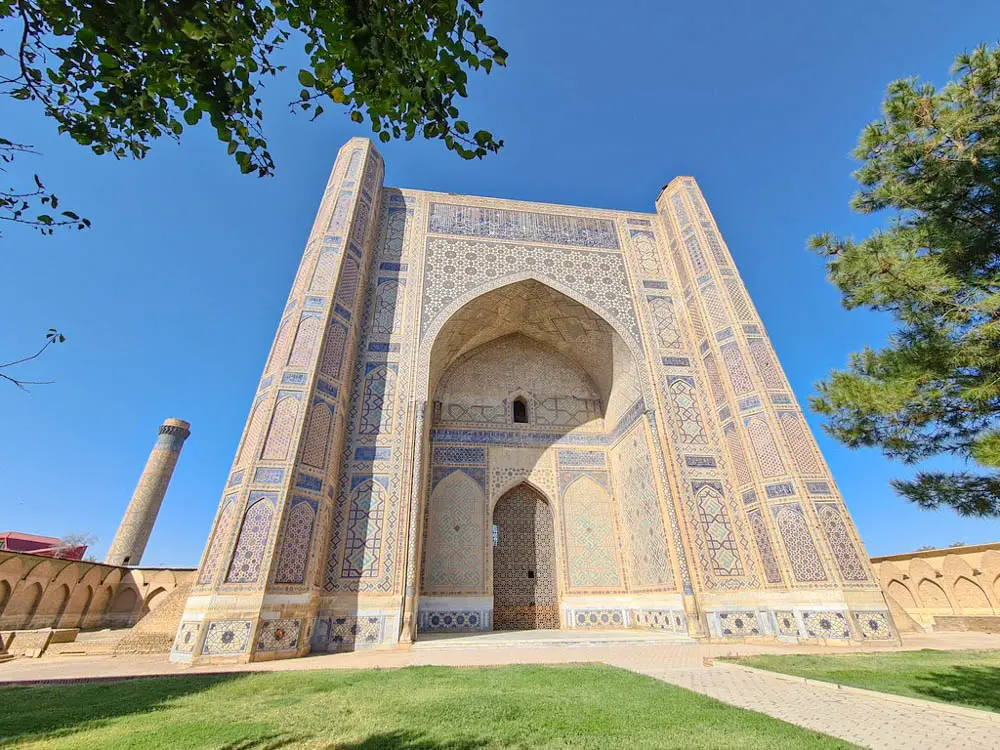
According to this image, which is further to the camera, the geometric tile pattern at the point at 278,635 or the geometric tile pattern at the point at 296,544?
the geometric tile pattern at the point at 296,544

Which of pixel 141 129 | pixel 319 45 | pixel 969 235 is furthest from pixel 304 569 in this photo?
pixel 969 235

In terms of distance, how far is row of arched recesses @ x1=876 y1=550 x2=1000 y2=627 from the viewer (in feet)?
26.9

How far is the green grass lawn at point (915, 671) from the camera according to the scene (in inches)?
116

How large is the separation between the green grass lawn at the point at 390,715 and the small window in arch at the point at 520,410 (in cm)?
631

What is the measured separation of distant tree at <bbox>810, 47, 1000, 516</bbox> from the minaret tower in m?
21.8

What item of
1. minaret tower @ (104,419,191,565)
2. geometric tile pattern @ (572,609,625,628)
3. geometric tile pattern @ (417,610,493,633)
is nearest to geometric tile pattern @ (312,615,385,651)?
geometric tile pattern @ (417,610,493,633)

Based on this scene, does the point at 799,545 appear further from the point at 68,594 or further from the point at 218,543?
the point at 68,594

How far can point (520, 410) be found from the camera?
32.9 feet

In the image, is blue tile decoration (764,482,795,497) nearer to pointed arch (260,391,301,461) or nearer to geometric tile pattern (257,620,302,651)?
geometric tile pattern (257,620,302,651)

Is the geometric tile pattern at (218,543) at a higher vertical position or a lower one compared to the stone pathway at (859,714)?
higher

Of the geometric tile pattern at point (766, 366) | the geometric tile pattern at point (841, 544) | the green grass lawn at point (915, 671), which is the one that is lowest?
the green grass lawn at point (915, 671)

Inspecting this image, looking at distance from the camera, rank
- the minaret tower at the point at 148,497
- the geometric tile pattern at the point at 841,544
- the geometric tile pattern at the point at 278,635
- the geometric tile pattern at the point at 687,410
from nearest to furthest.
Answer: the geometric tile pattern at the point at 278,635
the geometric tile pattern at the point at 841,544
the geometric tile pattern at the point at 687,410
the minaret tower at the point at 148,497

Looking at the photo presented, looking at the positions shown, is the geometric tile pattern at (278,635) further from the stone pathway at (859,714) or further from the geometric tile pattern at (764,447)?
the geometric tile pattern at (764,447)

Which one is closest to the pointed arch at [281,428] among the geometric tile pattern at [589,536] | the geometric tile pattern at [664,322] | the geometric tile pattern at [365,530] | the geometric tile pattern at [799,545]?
the geometric tile pattern at [365,530]
